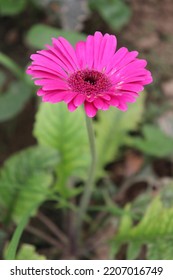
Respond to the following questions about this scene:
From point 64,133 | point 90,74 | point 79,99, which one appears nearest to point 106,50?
point 90,74

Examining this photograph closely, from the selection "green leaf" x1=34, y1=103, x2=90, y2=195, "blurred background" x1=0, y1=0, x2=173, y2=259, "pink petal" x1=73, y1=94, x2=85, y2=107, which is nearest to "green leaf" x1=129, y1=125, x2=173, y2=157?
"blurred background" x1=0, y1=0, x2=173, y2=259

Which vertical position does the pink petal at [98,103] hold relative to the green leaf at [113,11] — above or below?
→ below

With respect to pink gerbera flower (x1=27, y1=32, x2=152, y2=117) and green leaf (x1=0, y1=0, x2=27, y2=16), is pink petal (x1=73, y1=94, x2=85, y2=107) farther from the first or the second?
green leaf (x1=0, y1=0, x2=27, y2=16)

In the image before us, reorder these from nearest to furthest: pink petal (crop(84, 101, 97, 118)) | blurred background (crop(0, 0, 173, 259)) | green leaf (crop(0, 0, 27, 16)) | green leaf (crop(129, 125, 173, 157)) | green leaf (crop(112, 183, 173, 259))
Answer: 1. pink petal (crop(84, 101, 97, 118))
2. green leaf (crop(112, 183, 173, 259))
3. blurred background (crop(0, 0, 173, 259))
4. green leaf (crop(129, 125, 173, 157))
5. green leaf (crop(0, 0, 27, 16))

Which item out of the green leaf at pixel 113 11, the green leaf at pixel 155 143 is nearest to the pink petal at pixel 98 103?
the green leaf at pixel 155 143

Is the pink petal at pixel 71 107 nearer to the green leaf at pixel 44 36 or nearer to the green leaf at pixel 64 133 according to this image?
the green leaf at pixel 64 133

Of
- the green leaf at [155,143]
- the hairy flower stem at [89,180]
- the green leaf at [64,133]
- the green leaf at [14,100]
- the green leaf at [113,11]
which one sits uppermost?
the green leaf at [113,11]

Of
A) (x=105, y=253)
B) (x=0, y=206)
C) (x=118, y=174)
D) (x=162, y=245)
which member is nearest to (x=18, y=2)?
(x=118, y=174)

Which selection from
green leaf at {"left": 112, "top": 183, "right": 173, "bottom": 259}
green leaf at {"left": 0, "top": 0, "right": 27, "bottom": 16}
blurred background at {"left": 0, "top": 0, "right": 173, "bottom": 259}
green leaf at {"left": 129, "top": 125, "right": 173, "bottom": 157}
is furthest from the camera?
green leaf at {"left": 0, "top": 0, "right": 27, "bottom": 16}

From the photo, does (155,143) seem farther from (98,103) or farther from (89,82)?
(98,103)
